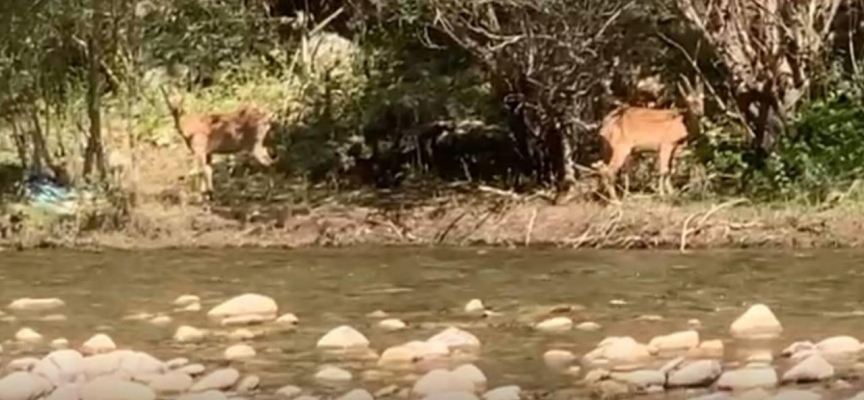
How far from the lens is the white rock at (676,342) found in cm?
714

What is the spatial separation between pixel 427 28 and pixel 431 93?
78 centimetres

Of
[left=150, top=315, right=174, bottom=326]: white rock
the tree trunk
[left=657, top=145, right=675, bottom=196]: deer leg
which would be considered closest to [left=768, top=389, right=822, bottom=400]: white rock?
[left=150, top=315, right=174, bottom=326]: white rock

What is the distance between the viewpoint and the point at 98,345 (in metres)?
7.46

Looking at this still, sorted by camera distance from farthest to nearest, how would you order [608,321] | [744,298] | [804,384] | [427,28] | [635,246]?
[427,28]
[635,246]
[744,298]
[608,321]
[804,384]

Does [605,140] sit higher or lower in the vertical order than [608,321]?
higher

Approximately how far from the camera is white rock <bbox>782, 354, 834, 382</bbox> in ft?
20.8

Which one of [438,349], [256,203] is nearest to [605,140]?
[256,203]

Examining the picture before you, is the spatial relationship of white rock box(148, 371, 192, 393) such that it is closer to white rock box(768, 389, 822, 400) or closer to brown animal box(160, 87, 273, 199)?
white rock box(768, 389, 822, 400)

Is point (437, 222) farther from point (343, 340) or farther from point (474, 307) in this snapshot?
point (343, 340)

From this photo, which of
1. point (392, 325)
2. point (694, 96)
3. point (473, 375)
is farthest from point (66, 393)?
point (694, 96)

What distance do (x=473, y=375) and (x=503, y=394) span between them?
A: 426mm

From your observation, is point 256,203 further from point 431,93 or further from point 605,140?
point 605,140

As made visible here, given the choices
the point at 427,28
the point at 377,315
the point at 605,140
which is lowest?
the point at 377,315

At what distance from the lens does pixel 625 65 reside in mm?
14219
